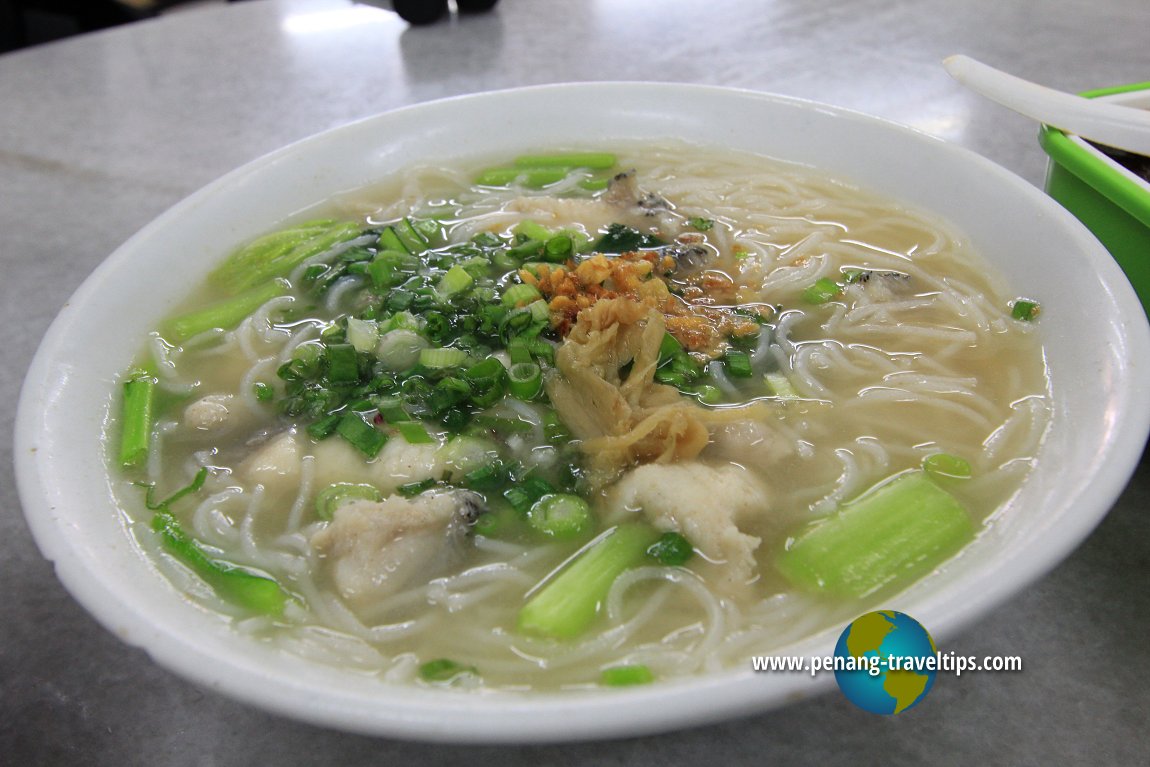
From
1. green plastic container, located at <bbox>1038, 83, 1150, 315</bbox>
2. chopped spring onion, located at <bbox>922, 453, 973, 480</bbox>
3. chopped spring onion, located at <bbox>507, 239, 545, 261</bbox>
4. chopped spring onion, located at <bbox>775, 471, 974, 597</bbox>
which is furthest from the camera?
chopped spring onion, located at <bbox>507, 239, 545, 261</bbox>

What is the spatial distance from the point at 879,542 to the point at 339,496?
4.21 ft

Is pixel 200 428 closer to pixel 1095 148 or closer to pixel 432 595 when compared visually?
pixel 432 595

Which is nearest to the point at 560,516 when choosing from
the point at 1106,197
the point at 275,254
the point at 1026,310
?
the point at 1026,310

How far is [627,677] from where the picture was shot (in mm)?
1657

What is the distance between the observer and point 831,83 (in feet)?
16.7

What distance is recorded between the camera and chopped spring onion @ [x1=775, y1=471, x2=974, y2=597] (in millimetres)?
1853

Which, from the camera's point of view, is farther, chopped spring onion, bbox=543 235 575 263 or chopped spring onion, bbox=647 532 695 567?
chopped spring onion, bbox=543 235 575 263

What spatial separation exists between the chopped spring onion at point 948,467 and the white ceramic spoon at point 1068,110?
1.15 meters

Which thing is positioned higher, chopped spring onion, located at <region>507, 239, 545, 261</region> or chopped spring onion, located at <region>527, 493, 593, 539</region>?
chopped spring onion, located at <region>507, 239, 545, 261</region>

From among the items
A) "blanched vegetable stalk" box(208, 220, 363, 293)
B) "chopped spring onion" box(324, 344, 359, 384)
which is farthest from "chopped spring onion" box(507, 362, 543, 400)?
"blanched vegetable stalk" box(208, 220, 363, 293)

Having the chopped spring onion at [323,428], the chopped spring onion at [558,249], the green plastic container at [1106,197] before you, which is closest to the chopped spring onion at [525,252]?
the chopped spring onion at [558,249]

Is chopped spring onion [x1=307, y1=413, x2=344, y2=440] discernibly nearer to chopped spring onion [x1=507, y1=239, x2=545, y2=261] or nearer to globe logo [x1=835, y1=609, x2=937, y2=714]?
chopped spring onion [x1=507, y1=239, x2=545, y2=261]

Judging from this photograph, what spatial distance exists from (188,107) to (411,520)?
13.6 ft

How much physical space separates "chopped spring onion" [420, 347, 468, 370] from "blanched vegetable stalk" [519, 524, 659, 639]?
750 millimetres
